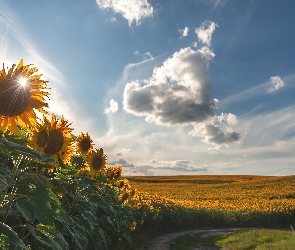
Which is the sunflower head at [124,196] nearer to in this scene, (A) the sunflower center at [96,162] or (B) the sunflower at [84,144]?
(A) the sunflower center at [96,162]

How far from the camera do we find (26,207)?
7.76ft

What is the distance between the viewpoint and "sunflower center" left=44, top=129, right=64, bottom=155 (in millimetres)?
3615

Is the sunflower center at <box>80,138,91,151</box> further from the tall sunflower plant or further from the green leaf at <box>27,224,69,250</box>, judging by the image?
the green leaf at <box>27,224,69,250</box>

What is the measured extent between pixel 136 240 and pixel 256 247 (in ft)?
12.5

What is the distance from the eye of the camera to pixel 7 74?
2471mm

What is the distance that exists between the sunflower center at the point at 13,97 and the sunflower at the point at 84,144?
3385 millimetres

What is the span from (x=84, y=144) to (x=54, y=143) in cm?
245

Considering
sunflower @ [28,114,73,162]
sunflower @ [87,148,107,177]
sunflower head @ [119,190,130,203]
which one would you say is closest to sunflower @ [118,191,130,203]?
sunflower head @ [119,190,130,203]

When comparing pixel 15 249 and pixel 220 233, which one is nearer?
pixel 15 249

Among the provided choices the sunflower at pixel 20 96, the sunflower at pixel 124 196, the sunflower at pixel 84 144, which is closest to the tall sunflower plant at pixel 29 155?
the sunflower at pixel 20 96

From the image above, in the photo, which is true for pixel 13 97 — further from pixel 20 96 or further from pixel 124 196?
pixel 124 196

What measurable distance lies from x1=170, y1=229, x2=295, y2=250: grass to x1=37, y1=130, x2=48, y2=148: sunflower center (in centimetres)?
963

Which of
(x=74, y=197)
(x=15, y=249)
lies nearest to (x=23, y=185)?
(x=15, y=249)

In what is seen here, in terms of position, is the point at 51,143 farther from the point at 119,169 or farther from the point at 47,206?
the point at 119,169
